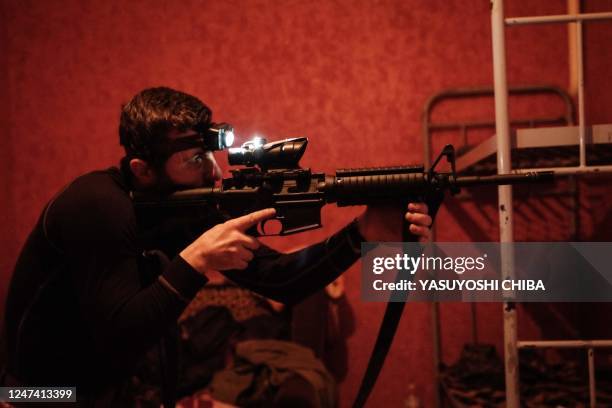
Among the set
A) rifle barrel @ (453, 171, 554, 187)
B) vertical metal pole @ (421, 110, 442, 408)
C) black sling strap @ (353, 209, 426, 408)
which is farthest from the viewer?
Answer: vertical metal pole @ (421, 110, 442, 408)

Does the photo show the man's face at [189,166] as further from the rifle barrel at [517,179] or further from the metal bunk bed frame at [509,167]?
the metal bunk bed frame at [509,167]

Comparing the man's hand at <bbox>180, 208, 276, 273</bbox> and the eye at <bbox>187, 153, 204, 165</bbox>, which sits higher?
the eye at <bbox>187, 153, 204, 165</bbox>

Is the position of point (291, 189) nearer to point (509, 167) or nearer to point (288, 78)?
point (509, 167)

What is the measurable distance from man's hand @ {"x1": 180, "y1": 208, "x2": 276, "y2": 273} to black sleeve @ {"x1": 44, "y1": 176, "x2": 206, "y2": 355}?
0.02m

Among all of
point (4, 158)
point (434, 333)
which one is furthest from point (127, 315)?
point (4, 158)

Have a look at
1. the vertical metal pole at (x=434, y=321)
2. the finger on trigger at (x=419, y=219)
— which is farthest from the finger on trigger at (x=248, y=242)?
the vertical metal pole at (x=434, y=321)

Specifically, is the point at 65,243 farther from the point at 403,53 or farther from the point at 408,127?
the point at 403,53

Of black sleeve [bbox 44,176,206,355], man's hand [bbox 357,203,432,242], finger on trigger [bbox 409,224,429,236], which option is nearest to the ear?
black sleeve [bbox 44,176,206,355]

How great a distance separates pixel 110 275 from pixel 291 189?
0.40 meters

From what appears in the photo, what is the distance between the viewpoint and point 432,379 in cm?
160

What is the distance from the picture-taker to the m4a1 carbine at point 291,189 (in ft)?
2.61

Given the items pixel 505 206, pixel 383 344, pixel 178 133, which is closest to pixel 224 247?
pixel 178 133

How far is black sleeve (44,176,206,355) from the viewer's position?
2.41 ft

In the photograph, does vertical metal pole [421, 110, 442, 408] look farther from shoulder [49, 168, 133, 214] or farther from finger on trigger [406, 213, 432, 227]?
shoulder [49, 168, 133, 214]
